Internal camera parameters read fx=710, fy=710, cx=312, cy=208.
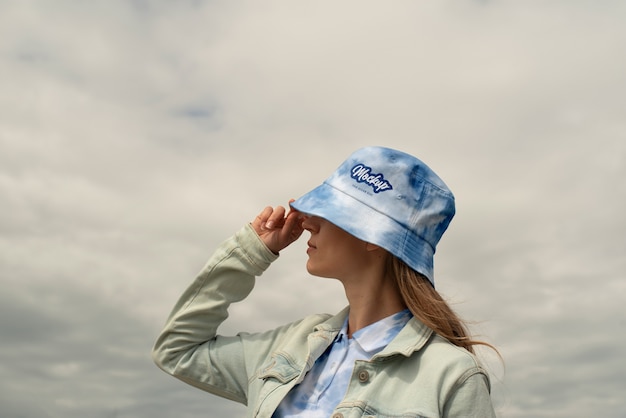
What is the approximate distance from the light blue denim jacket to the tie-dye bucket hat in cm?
51

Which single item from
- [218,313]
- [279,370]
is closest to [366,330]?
[279,370]

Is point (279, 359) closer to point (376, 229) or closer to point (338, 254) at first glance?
point (338, 254)

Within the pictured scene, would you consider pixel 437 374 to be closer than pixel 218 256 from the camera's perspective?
Yes

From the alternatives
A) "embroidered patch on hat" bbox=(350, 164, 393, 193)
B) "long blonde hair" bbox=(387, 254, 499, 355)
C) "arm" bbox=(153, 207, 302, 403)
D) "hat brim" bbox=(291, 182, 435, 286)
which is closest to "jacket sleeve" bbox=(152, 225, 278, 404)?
"arm" bbox=(153, 207, 302, 403)

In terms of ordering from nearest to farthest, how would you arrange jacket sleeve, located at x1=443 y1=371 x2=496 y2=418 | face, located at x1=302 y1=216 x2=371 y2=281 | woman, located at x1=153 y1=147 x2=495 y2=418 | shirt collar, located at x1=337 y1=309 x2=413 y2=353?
jacket sleeve, located at x1=443 y1=371 x2=496 y2=418 < woman, located at x1=153 y1=147 x2=495 y2=418 < shirt collar, located at x1=337 y1=309 x2=413 y2=353 < face, located at x1=302 y1=216 x2=371 y2=281

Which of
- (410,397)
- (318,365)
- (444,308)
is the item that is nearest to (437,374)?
(410,397)

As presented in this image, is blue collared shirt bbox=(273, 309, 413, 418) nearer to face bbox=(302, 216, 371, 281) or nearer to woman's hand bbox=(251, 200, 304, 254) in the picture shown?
face bbox=(302, 216, 371, 281)

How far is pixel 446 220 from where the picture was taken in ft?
14.9

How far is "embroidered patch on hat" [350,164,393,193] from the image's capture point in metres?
4.36

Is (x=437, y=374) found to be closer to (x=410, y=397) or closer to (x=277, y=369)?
(x=410, y=397)

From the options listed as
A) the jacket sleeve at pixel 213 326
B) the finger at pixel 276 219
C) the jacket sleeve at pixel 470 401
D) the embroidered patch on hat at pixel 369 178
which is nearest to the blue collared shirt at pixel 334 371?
the jacket sleeve at pixel 470 401

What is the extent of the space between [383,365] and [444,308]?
1.79ft

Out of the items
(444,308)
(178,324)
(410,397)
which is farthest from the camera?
(178,324)

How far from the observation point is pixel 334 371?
14.2 feet
